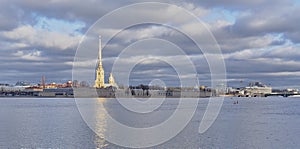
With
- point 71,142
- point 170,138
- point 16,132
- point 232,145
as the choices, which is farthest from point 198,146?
point 16,132

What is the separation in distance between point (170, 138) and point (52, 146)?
1218cm

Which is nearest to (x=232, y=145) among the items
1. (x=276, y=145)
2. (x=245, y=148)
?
(x=245, y=148)

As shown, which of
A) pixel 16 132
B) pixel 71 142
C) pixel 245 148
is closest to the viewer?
pixel 245 148

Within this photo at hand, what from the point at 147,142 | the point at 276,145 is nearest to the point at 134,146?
the point at 147,142

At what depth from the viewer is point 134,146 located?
1473 inches

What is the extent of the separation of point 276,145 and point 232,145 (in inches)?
160

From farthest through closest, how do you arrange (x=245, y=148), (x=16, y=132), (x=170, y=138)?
(x=16, y=132)
(x=170, y=138)
(x=245, y=148)

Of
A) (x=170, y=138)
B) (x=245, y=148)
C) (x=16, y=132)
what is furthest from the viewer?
(x=16, y=132)

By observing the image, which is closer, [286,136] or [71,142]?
[71,142]

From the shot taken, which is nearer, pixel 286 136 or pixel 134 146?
pixel 134 146

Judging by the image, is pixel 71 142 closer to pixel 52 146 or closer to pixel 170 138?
pixel 52 146

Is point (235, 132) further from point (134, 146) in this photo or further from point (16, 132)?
point (16, 132)

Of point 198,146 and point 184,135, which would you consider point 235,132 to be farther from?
point 198,146

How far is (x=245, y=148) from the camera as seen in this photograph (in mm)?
37031
